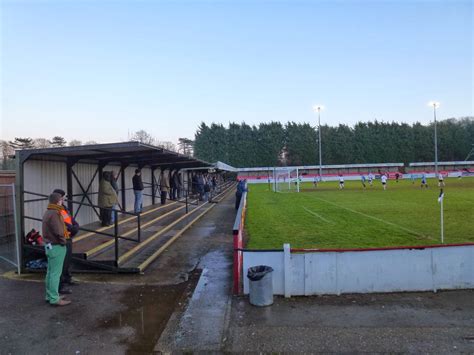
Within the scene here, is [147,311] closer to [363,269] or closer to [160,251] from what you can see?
[363,269]

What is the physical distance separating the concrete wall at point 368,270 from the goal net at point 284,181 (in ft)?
94.4

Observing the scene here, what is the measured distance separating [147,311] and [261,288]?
5.97 ft

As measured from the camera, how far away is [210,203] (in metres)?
23.8

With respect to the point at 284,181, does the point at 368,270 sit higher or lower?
lower

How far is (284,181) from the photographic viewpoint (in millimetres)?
44062

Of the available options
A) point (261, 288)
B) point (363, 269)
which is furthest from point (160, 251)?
point (363, 269)

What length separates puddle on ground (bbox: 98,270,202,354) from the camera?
196 inches

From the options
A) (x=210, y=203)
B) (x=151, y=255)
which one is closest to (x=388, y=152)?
(x=210, y=203)

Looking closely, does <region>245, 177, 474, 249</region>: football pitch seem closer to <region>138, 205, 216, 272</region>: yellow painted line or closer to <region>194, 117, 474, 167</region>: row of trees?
Result: <region>138, 205, 216, 272</region>: yellow painted line

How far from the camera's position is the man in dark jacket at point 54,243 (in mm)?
6059

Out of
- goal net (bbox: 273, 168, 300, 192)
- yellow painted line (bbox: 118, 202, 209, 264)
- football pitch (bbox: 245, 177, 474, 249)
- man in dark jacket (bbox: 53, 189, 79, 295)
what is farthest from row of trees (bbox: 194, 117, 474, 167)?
man in dark jacket (bbox: 53, 189, 79, 295)

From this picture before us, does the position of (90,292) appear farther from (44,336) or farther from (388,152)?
(388,152)

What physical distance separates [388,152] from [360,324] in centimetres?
8660

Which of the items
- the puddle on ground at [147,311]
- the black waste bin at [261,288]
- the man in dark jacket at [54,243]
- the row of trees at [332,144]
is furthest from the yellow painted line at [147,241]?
the row of trees at [332,144]
